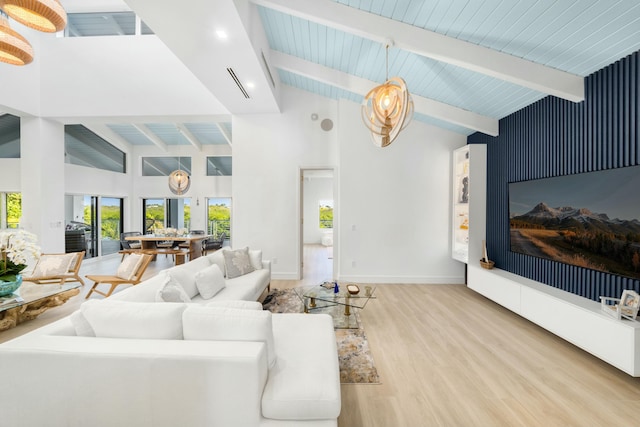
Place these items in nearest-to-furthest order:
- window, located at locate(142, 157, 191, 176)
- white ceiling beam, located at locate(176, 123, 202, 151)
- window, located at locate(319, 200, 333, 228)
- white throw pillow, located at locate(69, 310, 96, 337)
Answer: white throw pillow, located at locate(69, 310, 96, 337)
white ceiling beam, located at locate(176, 123, 202, 151)
window, located at locate(142, 157, 191, 176)
window, located at locate(319, 200, 333, 228)

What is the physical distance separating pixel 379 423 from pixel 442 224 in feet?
13.8

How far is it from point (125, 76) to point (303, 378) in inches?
255

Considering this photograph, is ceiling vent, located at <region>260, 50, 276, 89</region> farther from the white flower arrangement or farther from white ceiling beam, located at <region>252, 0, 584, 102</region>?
the white flower arrangement

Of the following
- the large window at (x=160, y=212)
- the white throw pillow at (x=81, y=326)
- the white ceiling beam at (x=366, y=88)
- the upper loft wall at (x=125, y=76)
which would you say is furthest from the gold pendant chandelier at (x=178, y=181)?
the white throw pillow at (x=81, y=326)

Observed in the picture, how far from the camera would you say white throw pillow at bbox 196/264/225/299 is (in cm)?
300

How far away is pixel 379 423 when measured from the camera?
180 cm

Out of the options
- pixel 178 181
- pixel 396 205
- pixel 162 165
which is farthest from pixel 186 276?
pixel 162 165

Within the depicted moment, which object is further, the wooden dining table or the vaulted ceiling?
the wooden dining table

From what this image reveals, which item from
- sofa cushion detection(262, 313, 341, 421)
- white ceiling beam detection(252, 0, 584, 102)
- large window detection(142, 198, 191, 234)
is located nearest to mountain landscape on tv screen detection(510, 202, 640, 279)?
white ceiling beam detection(252, 0, 584, 102)

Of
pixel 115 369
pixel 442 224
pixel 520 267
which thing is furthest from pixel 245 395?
pixel 442 224

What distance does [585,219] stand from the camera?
2.88m

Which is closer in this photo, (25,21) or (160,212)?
(25,21)

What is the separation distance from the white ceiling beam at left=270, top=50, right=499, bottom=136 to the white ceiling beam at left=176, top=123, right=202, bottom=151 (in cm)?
419

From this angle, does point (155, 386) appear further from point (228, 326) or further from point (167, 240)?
point (167, 240)
